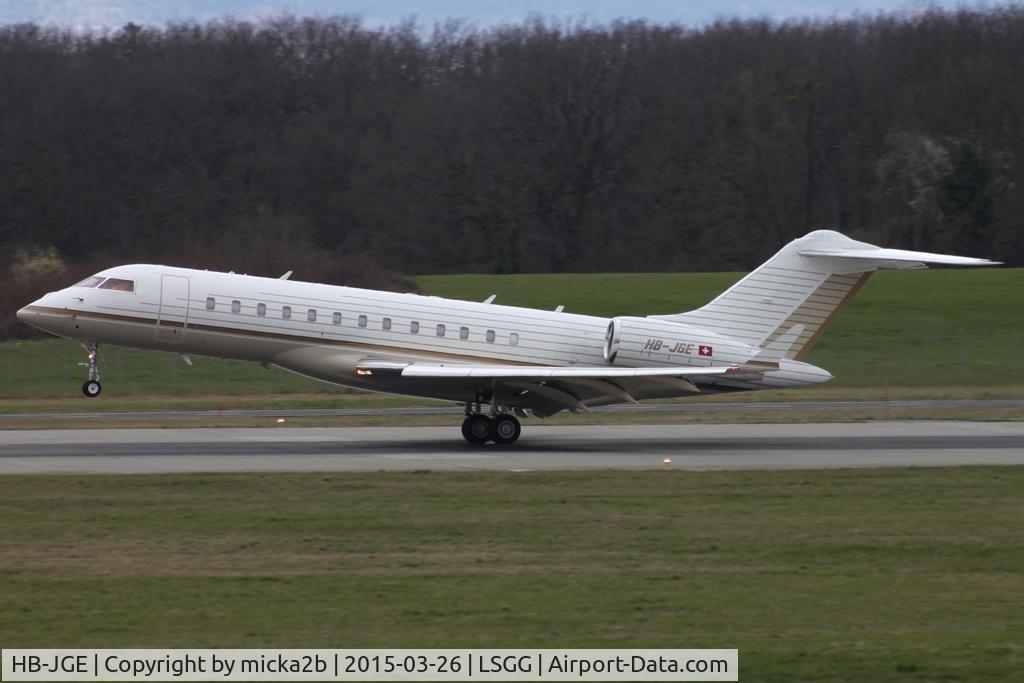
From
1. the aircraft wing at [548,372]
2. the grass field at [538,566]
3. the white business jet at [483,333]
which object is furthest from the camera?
the white business jet at [483,333]

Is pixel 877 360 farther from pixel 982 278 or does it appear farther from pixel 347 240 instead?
pixel 347 240

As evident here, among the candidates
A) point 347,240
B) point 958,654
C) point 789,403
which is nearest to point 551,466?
point 958,654

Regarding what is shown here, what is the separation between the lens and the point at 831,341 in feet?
168

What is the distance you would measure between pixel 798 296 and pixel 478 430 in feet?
22.4

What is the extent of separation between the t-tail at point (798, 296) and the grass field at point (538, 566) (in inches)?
261

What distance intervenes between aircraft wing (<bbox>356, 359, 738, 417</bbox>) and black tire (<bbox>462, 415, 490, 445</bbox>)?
1.54 feet

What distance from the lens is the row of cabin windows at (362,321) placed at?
24953mm

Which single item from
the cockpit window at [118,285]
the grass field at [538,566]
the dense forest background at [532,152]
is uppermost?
the dense forest background at [532,152]

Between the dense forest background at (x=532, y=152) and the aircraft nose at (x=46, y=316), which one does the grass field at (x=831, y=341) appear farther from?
the aircraft nose at (x=46, y=316)

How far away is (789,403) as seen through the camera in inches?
1464

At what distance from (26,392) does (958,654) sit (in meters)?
36.9

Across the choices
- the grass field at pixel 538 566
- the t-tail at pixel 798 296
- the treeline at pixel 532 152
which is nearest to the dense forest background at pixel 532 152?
the treeline at pixel 532 152

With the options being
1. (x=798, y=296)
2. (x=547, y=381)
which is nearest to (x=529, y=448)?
(x=547, y=381)

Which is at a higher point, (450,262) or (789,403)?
(450,262)
